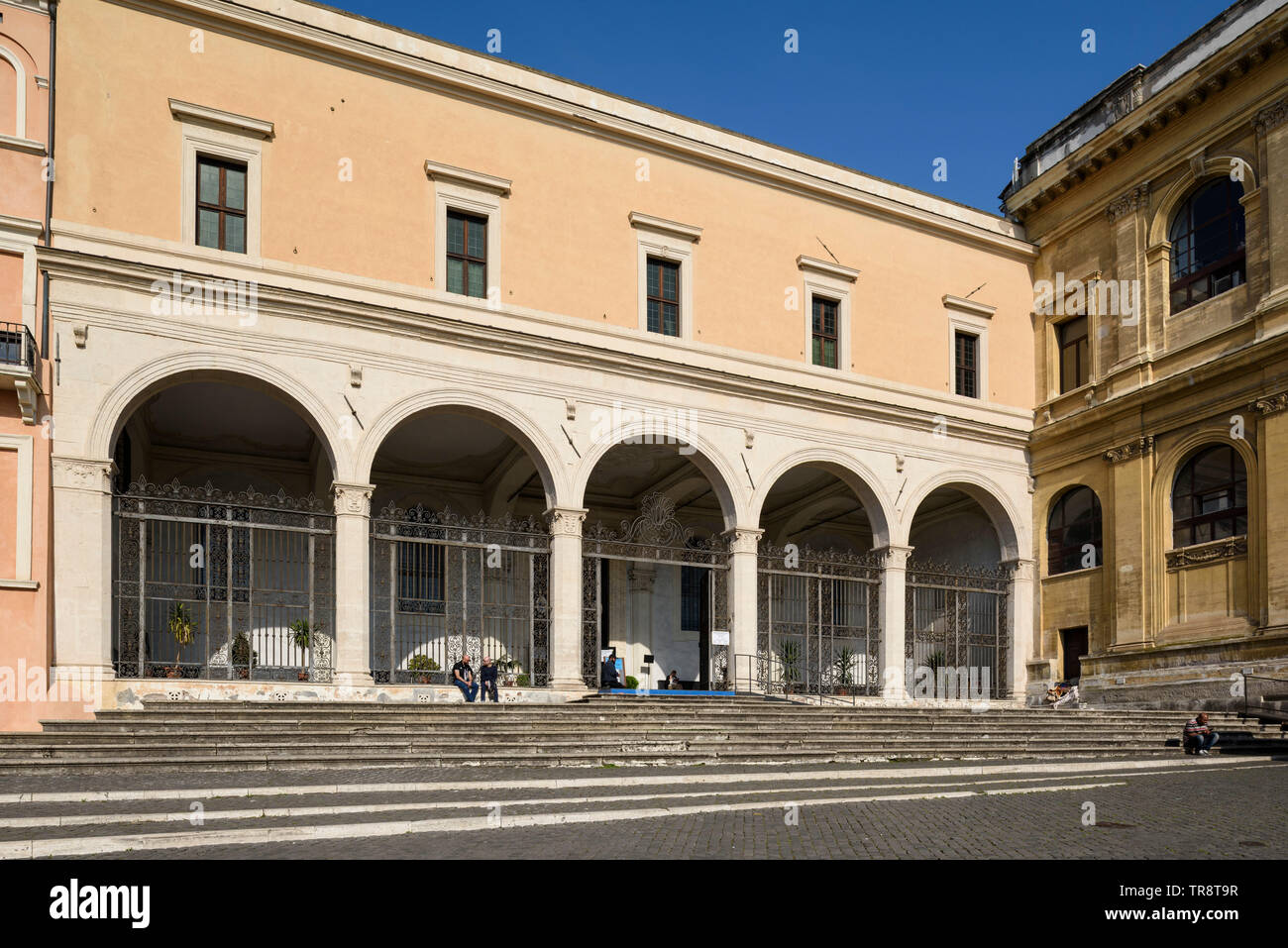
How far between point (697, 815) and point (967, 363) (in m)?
18.8

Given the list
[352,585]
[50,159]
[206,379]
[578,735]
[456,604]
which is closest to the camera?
[578,735]

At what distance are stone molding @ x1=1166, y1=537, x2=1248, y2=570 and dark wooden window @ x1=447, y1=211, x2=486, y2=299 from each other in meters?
14.3

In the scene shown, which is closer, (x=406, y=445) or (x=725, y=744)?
(x=725, y=744)

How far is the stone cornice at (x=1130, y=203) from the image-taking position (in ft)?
78.2

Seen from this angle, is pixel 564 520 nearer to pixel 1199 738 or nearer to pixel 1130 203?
pixel 1199 738

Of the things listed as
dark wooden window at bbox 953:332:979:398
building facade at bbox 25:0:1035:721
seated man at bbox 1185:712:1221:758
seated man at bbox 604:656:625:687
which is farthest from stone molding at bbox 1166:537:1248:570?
seated man at bbox 604:656:625:687

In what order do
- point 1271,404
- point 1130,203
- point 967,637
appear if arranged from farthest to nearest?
point 967,637 → point 1130,203 → point 1271,404

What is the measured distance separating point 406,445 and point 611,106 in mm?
8248

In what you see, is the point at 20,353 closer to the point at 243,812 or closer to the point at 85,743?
the point at 85,743

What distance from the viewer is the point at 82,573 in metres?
16.4

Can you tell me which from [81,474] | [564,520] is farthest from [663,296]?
[81,474]

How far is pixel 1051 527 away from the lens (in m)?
25.5

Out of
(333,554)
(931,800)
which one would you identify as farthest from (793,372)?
(931,800)

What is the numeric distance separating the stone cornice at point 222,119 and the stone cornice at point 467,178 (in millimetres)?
2794
